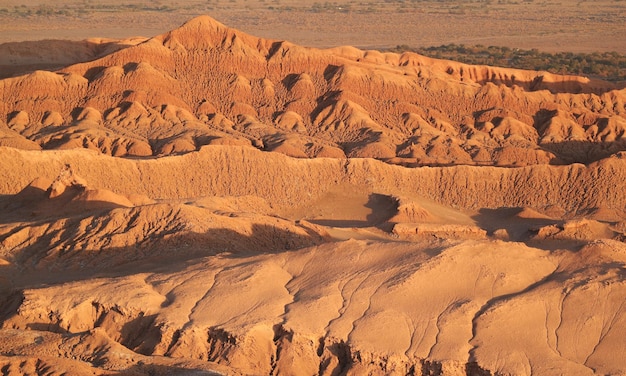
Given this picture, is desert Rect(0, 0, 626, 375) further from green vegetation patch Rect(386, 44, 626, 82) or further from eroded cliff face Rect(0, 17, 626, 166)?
green vegetation patch Rect(386, 44, 626, 82)

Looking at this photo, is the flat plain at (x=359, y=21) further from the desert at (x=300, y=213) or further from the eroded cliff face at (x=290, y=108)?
the eroded cliff face at (x=290, y=108)

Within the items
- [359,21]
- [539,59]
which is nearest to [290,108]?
[539,59]

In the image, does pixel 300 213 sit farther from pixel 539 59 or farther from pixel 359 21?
pixel 359 21

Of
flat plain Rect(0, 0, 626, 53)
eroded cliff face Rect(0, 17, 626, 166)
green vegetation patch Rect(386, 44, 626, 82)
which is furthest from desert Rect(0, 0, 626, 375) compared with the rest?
flat plain Rect(0, 0, 626, 53)

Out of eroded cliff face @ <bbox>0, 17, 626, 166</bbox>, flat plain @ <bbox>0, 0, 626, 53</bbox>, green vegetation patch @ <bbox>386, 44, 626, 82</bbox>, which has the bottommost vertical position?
flat plain @ <bbox>0, 0, 626, 53</bbox>

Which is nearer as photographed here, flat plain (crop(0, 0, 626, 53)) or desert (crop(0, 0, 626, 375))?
desert (crop(0, 0, 626, 375))

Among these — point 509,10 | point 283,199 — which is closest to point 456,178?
point 283,199

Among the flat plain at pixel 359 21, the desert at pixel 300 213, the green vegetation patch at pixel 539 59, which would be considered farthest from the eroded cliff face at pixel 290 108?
the flat plain at pixel 359 21
